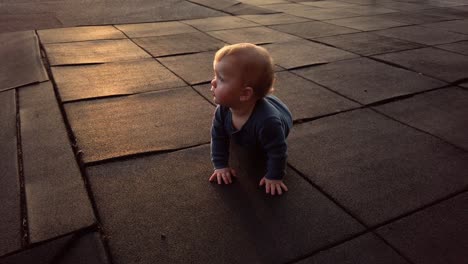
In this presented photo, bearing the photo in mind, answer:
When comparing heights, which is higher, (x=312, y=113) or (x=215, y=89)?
(x=215, y=89)

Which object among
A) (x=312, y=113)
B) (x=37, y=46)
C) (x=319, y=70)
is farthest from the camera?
(x=37, y=46)

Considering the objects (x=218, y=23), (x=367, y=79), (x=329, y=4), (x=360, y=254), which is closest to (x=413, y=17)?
(x=329, y=4)

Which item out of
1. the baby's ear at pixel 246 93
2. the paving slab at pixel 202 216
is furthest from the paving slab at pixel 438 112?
the baby's ear at pixel 246 93

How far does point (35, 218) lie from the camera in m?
2.16

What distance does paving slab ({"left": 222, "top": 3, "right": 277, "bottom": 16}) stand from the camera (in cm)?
857

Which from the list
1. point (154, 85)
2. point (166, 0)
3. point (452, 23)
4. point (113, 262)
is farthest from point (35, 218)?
point (166, 0)

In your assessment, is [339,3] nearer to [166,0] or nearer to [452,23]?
[452,23]

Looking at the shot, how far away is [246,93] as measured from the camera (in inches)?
90.2

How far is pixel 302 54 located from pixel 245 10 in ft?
13.0

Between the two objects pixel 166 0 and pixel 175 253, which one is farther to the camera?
pixel 166 0

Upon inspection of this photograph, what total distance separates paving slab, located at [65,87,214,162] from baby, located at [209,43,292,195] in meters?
0.51

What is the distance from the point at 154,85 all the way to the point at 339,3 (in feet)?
24.7

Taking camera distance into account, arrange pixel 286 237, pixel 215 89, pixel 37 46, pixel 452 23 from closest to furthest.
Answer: pixel 286 237
pixel 215 89
pixel 37 46
pixel 452 23

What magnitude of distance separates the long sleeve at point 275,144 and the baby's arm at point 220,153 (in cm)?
27
